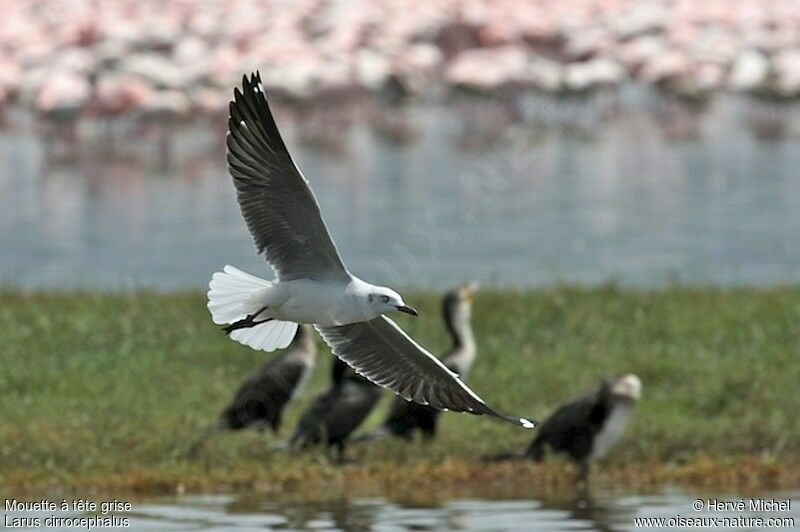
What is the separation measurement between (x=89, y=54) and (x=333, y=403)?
24570 mm

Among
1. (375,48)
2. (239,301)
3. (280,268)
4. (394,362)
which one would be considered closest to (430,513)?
(394,362)

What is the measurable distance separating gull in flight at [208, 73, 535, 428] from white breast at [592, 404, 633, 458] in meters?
2.23

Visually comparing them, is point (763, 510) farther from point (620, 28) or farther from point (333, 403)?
point (620, 28)

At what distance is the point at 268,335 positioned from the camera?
7.64 m

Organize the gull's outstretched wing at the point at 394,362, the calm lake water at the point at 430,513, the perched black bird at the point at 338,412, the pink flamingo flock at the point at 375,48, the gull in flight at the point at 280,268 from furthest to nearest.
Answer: the pink flamingo flock at the point at 375,48, the perched black bird at the point at 338,412, the calm lake water at the point at 430,513, the gull's outstretched wing at the point at 394,362, the gull in flight at the point at 280,268

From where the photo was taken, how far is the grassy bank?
10.0m

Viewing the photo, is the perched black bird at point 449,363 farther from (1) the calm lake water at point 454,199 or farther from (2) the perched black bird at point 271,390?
(1) the calm lake water at point 454,199

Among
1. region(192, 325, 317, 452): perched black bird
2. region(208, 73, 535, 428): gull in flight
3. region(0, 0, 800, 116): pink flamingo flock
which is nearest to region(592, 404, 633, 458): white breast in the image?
region(192, 325, 317, 452): perched black bird

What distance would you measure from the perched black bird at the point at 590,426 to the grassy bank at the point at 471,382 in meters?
0.14

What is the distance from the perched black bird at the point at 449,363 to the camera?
34.8 ft

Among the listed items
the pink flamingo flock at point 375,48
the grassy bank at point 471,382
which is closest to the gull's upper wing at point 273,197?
the grassy bank at point 471,382

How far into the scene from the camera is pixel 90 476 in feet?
32.0

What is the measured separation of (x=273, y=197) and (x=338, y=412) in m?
2.93

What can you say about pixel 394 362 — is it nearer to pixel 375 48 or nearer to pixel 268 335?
pixel 268 335
